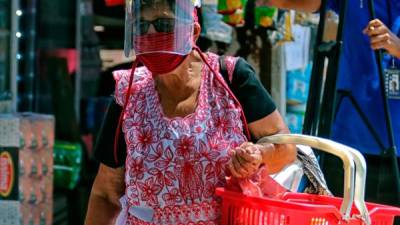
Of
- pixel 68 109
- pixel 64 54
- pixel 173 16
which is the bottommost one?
pixel 68 109

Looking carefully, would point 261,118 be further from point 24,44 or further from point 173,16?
point 24,44

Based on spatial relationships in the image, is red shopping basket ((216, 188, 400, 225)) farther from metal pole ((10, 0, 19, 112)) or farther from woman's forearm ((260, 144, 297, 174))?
metal pole ((10, 0, 19, 112))

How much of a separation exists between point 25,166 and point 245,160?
3.12 m

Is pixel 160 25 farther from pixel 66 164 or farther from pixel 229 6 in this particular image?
pixel 66 164

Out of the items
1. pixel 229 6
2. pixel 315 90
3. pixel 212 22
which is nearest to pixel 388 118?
pixel 315 90

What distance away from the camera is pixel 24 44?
5.43 m

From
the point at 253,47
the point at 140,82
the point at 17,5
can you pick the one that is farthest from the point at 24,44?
the point at 140,82

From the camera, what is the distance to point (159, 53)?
2.03m

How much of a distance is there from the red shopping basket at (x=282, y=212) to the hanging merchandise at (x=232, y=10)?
7.70 feet

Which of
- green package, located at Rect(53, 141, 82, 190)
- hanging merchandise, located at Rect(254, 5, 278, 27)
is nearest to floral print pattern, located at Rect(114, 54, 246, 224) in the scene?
hanging merchandise, located at Rect(254, 5, 278, 27)

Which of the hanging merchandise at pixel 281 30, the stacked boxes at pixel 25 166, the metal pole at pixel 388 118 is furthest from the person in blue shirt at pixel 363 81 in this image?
the stacked boxes at pixel 25 166

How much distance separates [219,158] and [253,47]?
272 cm

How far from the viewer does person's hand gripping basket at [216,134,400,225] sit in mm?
1811

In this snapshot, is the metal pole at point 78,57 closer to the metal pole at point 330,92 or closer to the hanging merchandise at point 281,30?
the hanging merchandise at point 281,30
